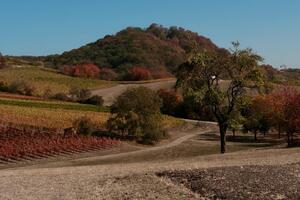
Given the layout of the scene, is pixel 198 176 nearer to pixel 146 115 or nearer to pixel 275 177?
pixel 275 177

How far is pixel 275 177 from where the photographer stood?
21.1 m

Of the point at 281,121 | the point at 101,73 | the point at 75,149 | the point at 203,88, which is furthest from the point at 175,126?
the point at 101,73

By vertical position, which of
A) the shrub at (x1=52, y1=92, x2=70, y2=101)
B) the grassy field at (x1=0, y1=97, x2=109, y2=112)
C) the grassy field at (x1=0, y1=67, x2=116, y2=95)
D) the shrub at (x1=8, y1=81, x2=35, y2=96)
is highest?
the grassy field at (x1=0, y1=67, x2=116, y2=95)

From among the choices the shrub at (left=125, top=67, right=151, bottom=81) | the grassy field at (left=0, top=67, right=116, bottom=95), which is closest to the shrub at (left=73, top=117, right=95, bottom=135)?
the grassy field at (left=0, top=67, right=116, bottom=95)

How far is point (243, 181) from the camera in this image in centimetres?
2038

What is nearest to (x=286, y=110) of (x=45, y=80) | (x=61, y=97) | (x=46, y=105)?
(x=46, y=105)

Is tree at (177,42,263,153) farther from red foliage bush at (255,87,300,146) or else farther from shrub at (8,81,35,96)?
Answer: shrub at (8,81,35,96)

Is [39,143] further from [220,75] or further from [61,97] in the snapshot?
[61,97]

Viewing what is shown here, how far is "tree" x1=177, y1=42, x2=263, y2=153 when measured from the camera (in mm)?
51688

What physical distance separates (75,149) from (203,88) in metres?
16.1

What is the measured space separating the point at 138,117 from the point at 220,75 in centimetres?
2567

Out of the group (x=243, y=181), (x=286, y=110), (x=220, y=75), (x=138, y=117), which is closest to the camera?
(x=243, y=181)

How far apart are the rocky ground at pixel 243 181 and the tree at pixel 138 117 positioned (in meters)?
52.1

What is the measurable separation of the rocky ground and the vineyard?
33.0 m
